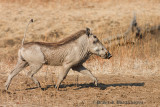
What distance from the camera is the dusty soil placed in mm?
5492

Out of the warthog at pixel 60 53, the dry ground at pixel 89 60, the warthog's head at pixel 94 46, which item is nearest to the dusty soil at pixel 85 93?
the dry ground at pixel 89 60

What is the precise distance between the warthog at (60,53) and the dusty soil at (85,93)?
313 mm

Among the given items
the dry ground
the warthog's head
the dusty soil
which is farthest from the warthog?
the dry ground

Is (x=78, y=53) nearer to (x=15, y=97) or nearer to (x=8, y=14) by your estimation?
(x=15, y=97)

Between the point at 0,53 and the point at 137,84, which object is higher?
the point at 0,53

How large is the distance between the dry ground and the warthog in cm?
43

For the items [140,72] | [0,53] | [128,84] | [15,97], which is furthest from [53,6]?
[15,97]

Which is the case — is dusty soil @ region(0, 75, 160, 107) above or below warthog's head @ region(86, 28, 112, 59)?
below

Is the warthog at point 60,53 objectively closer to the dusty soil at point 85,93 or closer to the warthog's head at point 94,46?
the warthog's head at point 94,46

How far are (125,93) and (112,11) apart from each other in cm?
876

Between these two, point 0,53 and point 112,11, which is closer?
point 0,53

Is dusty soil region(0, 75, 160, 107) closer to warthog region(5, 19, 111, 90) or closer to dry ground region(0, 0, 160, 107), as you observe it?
dry ground region(0, 0, 160, 107)

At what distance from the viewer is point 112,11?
14648 mm

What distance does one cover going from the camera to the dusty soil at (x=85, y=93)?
5492 mm
